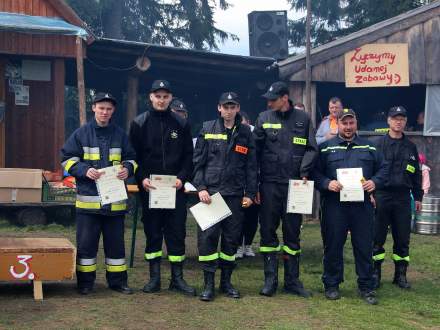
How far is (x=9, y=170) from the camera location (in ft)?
38.2

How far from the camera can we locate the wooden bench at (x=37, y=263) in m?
6.60

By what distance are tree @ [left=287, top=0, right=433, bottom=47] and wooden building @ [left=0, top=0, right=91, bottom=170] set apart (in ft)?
47.6

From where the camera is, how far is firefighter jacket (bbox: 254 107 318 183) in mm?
7082

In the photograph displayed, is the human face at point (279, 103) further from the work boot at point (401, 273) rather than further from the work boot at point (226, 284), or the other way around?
the work boot at point (401, 273)

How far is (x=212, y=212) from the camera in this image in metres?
6.86

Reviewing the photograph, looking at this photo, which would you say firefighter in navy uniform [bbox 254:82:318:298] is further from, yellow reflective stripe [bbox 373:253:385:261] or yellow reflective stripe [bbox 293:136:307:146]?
yellow reflective stripe [bbox 373:253:385:261]

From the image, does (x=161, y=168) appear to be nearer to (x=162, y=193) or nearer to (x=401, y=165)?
(x=162, y=193)

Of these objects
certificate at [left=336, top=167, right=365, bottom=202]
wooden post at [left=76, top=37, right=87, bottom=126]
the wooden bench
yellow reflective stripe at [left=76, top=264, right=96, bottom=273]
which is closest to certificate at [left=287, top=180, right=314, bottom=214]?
certificate at [left=336, top=167, right=365, bottom=202]

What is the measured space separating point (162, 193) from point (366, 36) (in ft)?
29.0

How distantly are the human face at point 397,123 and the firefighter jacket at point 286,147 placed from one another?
117 centimetres

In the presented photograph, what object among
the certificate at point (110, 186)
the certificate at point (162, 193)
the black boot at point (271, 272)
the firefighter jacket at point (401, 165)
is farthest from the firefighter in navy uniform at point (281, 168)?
the certificate at point (110, 186)

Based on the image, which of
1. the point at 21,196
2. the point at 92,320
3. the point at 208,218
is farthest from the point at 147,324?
the point at 21,196

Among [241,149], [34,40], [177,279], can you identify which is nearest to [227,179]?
[241,149]

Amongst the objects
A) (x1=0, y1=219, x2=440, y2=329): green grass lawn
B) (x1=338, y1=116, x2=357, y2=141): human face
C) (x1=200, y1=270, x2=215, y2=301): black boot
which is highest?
(x1=338, y1=116, x2=357, y2=141): human face
